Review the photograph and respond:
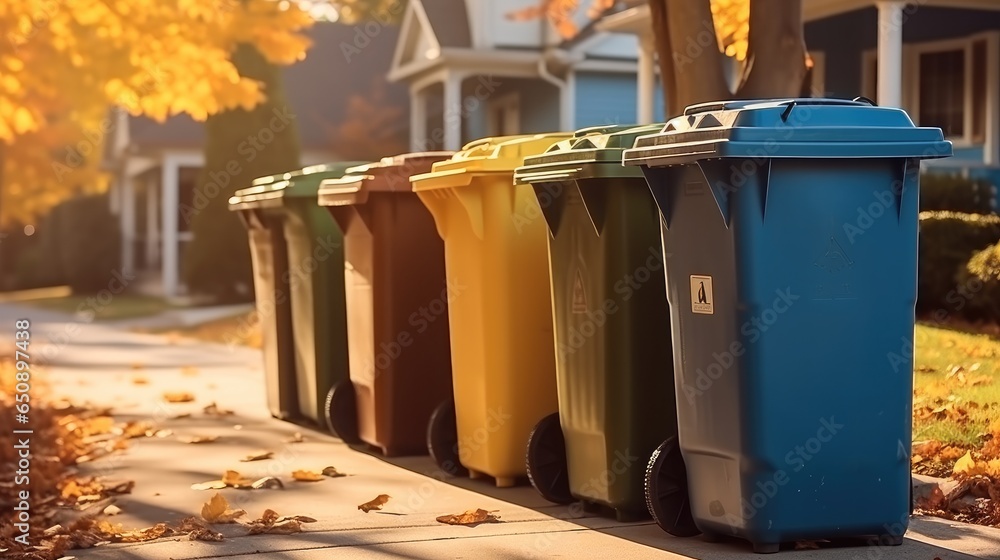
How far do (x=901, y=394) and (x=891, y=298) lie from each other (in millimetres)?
345

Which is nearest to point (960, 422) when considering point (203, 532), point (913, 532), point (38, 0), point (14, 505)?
point (913, 532)

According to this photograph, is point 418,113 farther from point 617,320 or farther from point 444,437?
point 617,320

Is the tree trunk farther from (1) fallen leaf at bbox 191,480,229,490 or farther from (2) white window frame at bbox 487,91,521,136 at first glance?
(2) white window frame at bbox 487,91,521,136

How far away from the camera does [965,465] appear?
21.5 ft

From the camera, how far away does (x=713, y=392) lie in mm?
5453

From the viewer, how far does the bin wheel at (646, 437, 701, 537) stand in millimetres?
5746

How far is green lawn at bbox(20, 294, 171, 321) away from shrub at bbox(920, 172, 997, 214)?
1500 cm

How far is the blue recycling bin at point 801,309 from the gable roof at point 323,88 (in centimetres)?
2501

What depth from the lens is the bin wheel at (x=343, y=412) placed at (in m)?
8.95

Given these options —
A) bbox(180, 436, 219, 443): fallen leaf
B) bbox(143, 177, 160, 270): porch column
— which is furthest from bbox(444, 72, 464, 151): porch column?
bbox(180, 436, 219, 443): fallen leaf

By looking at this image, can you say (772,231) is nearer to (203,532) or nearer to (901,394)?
(901,394)

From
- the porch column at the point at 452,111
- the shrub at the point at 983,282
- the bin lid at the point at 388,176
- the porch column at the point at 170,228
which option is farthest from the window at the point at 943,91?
the porch column at the point at 170,228

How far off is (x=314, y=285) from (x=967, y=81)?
10.1 m

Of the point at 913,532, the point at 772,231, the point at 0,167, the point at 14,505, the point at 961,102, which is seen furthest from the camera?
the point at 0,167
